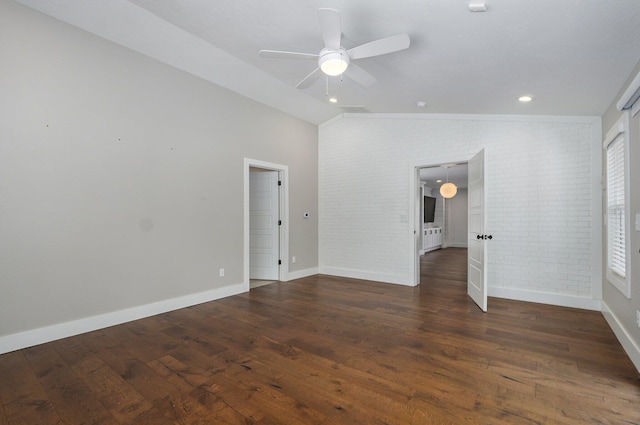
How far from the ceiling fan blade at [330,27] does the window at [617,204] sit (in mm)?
2633

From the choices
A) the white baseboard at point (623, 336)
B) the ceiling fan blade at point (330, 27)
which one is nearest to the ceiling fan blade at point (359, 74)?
the ceiling fan blade at point (330, 27)

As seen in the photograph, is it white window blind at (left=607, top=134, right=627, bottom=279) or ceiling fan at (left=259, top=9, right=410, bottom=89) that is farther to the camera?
white window blind at (left=607, top=134, right=627, bottom=279)

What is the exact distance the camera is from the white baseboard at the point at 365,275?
554cm

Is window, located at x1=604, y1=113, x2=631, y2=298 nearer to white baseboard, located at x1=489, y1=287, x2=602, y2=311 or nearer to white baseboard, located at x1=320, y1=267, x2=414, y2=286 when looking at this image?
white baseboard, located at x1=489, y1=287, x2=602, y2=311

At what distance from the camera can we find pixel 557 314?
3.88 meters

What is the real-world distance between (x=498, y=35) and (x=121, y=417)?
3814 millimetres

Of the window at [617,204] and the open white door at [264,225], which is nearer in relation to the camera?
the window at [617,204]

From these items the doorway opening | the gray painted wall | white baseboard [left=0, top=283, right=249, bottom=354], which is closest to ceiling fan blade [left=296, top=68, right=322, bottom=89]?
the gray painted wall

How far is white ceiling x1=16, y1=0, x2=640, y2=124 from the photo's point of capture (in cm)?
231

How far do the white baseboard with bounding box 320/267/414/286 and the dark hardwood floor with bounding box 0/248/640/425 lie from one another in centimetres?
156

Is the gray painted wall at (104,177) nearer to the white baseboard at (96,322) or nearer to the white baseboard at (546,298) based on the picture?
the white baseboard at (96,322)

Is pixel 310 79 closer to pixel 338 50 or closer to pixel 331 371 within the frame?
pixel 338 50

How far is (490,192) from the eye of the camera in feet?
15.6

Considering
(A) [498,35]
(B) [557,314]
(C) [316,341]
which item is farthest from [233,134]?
(B) [557,314]
